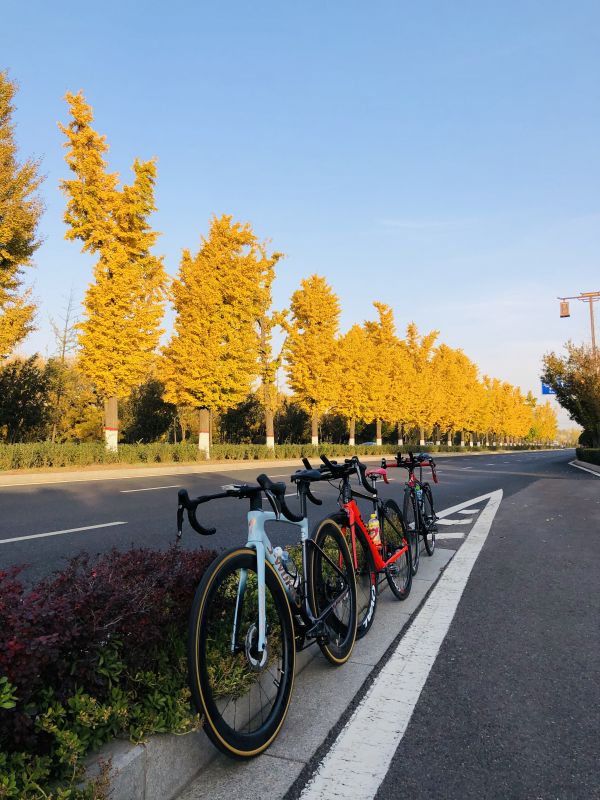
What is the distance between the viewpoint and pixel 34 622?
204 cm

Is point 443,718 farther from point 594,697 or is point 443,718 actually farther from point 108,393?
point 108,393

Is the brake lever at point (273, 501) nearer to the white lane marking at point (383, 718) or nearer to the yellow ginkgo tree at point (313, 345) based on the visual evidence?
the white lane marking at point (383, 718)

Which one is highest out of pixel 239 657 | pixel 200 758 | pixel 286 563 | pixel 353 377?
pixel 353 377

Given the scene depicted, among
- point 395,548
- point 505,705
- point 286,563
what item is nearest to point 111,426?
point 395,548

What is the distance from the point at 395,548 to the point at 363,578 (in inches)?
18.6

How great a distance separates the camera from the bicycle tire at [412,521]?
5949 millimetres

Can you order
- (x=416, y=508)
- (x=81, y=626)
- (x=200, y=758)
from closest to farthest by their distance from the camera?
(x=81, y=626), (x=200, y=758), (x=416, y=508)

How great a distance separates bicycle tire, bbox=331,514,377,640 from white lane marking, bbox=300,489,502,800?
0.30 meters

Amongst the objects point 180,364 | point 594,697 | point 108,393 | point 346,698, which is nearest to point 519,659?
point 594,697

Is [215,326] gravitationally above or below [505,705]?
above

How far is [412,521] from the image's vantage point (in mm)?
6266

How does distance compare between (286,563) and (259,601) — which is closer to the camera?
(259,601)

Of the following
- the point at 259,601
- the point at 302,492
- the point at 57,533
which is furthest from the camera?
the point at 57,533

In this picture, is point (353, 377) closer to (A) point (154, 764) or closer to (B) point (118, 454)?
(B) point (118, 454)
